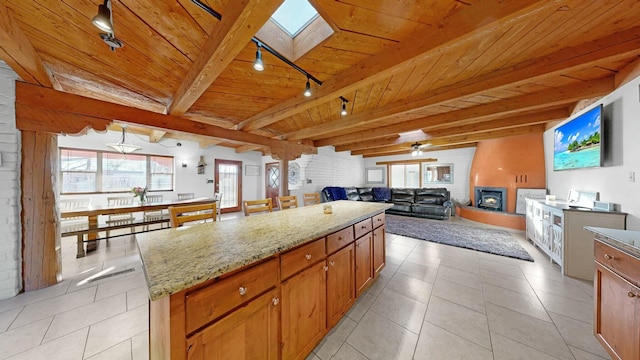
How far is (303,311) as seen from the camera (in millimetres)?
1286

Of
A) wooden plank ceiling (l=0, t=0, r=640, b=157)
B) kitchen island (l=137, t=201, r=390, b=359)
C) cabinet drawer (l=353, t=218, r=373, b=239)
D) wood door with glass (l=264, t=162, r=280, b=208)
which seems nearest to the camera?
kitchen island (l=137, t=201, r=390, b=359)

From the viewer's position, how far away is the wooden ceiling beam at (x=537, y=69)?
1594 mm

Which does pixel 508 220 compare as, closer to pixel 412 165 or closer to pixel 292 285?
pixel 412 165

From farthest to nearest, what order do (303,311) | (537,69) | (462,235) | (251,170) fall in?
(251,170)
(462,235)
(537,69)
(303,311)

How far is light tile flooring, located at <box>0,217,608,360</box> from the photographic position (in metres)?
1.42

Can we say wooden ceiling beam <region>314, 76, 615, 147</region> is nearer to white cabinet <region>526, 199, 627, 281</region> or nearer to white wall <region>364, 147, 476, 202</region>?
white cabinet <region>526, 199, 627, 281</region>

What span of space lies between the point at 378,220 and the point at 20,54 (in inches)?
139

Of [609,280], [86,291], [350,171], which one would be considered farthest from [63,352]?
[350,171]

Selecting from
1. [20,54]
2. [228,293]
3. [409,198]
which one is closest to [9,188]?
[20,54]

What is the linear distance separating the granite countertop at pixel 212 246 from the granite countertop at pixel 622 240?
5.14 feet

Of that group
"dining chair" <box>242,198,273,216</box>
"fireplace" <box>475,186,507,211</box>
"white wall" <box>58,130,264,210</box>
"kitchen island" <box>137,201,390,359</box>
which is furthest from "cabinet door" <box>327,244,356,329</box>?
"white wall" <box>58,130,264,210</box>

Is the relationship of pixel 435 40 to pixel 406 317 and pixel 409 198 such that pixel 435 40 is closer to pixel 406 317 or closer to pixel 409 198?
pixel 406 317

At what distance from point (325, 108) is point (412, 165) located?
5.39 meters

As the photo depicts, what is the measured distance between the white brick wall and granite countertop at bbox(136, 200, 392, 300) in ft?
6.56
